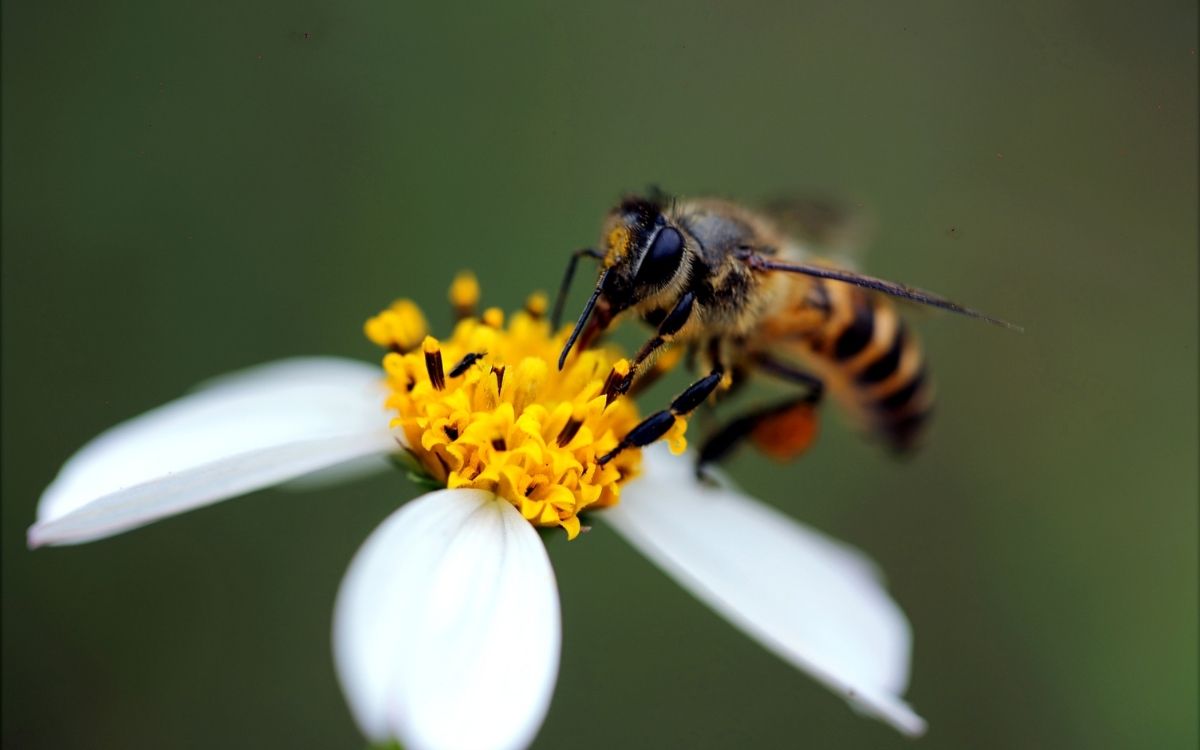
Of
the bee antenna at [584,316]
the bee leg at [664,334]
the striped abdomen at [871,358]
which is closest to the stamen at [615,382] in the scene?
the bee leg at [664,334]

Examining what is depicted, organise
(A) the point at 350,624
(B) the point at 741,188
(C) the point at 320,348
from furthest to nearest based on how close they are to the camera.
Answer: (B) the point at 741,188 → (C) the point at 320,348 → (A) the point at 350,624

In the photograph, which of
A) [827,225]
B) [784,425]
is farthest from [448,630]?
[827,225]

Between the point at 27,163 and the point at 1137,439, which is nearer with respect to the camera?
the point at 27,163

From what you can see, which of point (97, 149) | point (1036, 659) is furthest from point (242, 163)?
point (1036, 659)

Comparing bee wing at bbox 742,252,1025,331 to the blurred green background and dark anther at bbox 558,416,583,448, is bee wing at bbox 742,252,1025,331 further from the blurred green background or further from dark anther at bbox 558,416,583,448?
the blurred green background

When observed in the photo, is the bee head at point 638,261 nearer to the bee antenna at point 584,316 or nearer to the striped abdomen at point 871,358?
the bee antenna at point 584,316

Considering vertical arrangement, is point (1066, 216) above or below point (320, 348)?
above

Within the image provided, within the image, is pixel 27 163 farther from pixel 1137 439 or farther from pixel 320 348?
pixel 1137 439

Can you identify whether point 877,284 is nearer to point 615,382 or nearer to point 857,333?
point 615,382

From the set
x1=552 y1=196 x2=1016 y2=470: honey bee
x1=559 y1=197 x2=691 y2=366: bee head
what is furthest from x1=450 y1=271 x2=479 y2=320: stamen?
x1=559 y1=197 x2=691 y2=366: bee head
